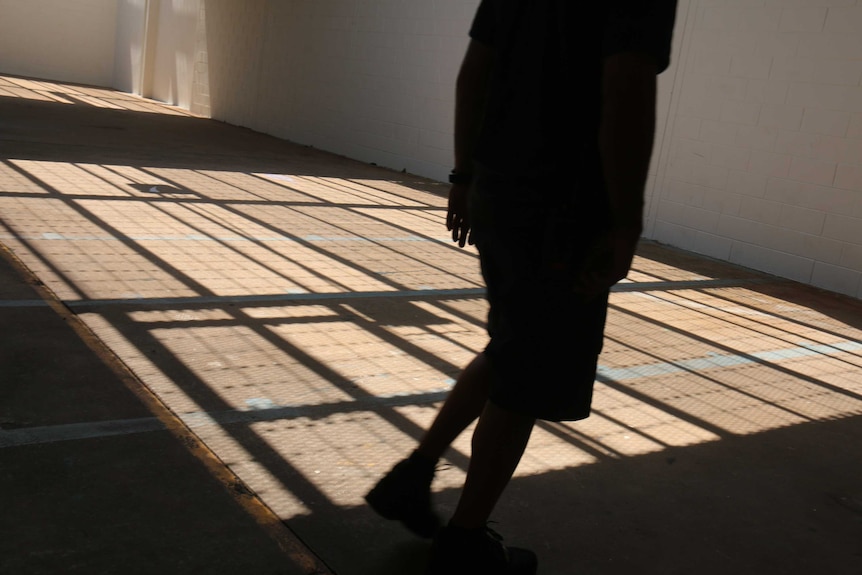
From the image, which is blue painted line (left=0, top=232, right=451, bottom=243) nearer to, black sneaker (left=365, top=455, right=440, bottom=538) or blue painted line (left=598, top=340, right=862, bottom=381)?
blue painted line (left=598, top=340, right=862, bottom=381)

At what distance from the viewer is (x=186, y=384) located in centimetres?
308

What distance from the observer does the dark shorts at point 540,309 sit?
5.65 feet

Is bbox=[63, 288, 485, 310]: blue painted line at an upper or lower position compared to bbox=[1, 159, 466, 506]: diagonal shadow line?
upper

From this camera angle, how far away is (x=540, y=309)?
1.76 m

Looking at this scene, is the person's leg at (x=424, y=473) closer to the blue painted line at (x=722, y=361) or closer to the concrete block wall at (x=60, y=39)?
the blue painted line at (x=722, y=361)

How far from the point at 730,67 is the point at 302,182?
4379 millimetres

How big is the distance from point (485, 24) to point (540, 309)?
64 centimetres

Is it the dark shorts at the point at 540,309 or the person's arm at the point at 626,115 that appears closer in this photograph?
the person's arm at the point at 626,115

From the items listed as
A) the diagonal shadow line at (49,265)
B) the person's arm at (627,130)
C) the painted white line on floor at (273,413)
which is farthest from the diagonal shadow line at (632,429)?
the diagonal shadow line at (49,265)

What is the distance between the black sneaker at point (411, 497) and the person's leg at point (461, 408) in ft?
0.13

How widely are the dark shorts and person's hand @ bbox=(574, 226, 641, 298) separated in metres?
0.02

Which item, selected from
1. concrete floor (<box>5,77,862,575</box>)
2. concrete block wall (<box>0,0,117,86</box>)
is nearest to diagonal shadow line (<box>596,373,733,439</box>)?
concrete floor (<box>5,77,862,575</box>)

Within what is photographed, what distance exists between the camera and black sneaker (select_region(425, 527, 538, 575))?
1.90 meters

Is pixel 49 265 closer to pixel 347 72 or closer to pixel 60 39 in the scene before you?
pixel 347 72
